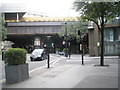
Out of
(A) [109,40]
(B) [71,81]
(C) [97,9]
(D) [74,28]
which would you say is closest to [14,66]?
(B) [71,81]

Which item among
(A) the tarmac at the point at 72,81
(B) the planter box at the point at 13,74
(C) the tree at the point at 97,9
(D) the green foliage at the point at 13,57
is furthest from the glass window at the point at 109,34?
(B) the planter box at the point at 13,74

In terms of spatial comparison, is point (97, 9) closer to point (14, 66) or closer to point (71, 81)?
point (71, 81)

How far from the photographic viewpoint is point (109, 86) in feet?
25.3

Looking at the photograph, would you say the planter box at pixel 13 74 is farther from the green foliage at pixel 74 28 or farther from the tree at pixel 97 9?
the green foliage at pixel 74 28

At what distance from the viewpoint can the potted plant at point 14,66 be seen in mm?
9258

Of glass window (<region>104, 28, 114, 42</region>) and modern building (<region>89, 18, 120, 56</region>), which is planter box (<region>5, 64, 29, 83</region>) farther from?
glass window (<region>104, 28, 114, 42</region>)

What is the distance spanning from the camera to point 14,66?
927cm

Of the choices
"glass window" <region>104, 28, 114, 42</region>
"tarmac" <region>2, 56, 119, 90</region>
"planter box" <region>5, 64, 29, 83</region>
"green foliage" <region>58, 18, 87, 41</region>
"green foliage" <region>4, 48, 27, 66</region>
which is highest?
"green foliage" <region>58, 18, 87, 41</region>

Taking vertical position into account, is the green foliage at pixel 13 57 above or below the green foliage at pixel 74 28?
below

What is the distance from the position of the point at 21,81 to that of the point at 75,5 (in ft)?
28.7

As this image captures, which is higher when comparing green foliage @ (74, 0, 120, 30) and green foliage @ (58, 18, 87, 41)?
green foliage @ (58, 18, 87, 41)

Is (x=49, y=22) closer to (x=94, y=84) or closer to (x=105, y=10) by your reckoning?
(x=105, y=10)

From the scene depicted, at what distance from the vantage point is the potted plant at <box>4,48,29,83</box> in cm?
926

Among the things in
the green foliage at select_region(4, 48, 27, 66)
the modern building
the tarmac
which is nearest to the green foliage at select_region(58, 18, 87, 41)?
the modern building
